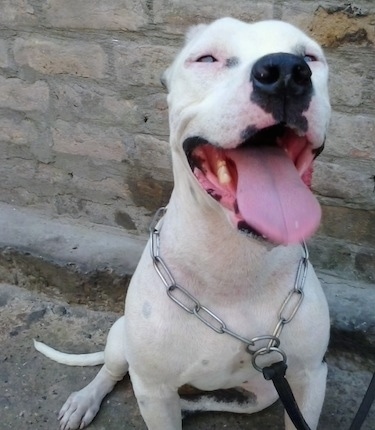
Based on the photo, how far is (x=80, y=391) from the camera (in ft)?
8.20

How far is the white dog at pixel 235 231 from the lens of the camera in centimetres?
142

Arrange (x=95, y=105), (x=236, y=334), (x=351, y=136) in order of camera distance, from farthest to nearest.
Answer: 1. (x=95, y=105)
2. (x=351, y=136)
3. (x=236, y=334)

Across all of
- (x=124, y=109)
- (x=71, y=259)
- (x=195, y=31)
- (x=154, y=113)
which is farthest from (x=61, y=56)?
(x=195, y=31)

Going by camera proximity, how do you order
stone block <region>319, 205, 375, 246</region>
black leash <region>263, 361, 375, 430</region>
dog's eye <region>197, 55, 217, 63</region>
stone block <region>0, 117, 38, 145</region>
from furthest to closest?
stone block <region>0, 117, 38, 145</region> → stone block <region>319, 205, 375, 246</region> → black leash <region>263, 361, 375, 430</region> → dog's eye <region>197, 55, 217, 63</region>

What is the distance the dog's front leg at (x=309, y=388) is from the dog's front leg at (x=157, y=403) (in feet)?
1.21

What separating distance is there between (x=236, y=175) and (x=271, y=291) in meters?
0.44

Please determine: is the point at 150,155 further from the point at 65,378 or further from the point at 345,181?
the point at 65,378

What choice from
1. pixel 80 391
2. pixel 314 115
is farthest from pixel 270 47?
pixel 80 391

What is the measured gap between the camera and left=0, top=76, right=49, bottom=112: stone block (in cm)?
296

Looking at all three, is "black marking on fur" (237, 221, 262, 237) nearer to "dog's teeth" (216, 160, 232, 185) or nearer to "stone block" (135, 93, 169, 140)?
"dog's teeth" (216, 160, 232, 185)

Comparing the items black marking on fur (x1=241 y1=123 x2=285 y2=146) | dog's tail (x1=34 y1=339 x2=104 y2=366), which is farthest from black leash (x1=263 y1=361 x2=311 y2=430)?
dog's tail (x1=34 y1=339 x2=104 y2=366)

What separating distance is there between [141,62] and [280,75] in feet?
4.76

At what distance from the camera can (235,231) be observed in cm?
168

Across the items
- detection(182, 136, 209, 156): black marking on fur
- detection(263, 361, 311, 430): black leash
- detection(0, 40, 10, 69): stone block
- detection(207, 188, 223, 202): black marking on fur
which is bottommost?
detection(263, 361, 311, 430): black leash
